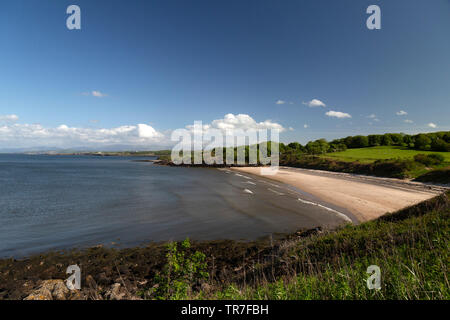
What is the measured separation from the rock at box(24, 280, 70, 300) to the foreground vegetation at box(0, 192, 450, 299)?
37 centimetres

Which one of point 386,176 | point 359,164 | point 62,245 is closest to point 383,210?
point 62,245

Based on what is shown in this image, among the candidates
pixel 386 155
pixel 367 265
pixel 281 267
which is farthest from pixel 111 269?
pixel 386 155

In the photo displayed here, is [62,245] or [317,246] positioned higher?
[317,246]

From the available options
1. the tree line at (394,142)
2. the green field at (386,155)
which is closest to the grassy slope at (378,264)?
the green field at (386,155)

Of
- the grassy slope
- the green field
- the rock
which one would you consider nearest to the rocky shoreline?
the rock

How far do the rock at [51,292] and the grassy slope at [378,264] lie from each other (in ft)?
19.9

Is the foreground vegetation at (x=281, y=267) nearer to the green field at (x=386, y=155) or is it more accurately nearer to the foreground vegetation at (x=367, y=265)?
the foreground vegetation at (x=367, y=265)

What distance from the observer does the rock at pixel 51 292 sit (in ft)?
23.0

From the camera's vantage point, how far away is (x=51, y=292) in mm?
7422

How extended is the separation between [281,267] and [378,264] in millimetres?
3034

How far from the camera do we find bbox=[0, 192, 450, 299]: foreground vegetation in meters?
4.16

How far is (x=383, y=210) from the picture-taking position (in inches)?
696
